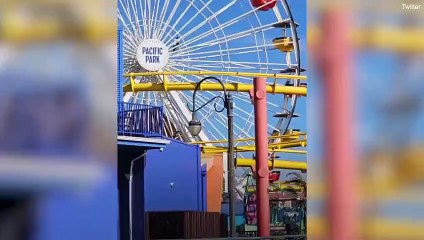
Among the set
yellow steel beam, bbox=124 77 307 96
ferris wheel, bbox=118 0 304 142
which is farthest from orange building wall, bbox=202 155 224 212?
yellow steel beam, bbox=124 77 307 96

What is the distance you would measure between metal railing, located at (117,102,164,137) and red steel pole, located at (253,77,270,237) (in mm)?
475

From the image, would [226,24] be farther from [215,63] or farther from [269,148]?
[269,148]

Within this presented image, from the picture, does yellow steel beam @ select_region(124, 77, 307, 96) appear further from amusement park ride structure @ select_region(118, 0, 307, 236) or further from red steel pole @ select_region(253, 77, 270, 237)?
red steel pole @ select_region(253, 77, 270, 237)

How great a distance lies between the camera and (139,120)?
3.15 metres

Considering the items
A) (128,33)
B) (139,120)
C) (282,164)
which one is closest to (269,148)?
(282,164)

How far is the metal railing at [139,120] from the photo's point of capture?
2857 mm

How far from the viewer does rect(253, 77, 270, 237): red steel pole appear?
3.04 m
